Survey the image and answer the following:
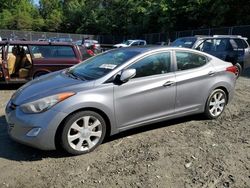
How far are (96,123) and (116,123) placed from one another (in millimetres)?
348

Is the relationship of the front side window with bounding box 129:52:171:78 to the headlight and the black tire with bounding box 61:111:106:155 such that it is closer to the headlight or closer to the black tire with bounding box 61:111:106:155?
the black tire with bounding box 61:111:106:155

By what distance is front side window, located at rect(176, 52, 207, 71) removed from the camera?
612cm

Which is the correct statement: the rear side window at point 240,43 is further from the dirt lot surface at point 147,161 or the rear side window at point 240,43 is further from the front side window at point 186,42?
the dirt lot surface at point 147,161

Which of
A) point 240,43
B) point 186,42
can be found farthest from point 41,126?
point 240,43

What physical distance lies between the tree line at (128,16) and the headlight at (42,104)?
32.5 meters

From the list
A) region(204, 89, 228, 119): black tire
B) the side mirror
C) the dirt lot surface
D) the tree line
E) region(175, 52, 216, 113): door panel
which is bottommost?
the dirt lot surface

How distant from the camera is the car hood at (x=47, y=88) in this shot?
4.99 m

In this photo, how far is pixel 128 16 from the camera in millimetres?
56719

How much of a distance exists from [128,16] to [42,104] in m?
53.5

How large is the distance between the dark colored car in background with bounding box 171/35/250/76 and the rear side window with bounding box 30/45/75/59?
13.5 feet

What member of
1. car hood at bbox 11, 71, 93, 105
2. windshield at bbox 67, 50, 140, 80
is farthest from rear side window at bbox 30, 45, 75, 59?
car hood at bbox 11, 71, 93, 105

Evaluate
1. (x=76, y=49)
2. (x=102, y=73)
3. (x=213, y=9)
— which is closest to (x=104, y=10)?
(x=213, y=9)

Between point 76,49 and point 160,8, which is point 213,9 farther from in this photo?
point 76,49

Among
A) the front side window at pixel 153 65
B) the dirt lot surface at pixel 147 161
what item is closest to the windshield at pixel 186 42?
the dirt lot surface at pixel 147 161
